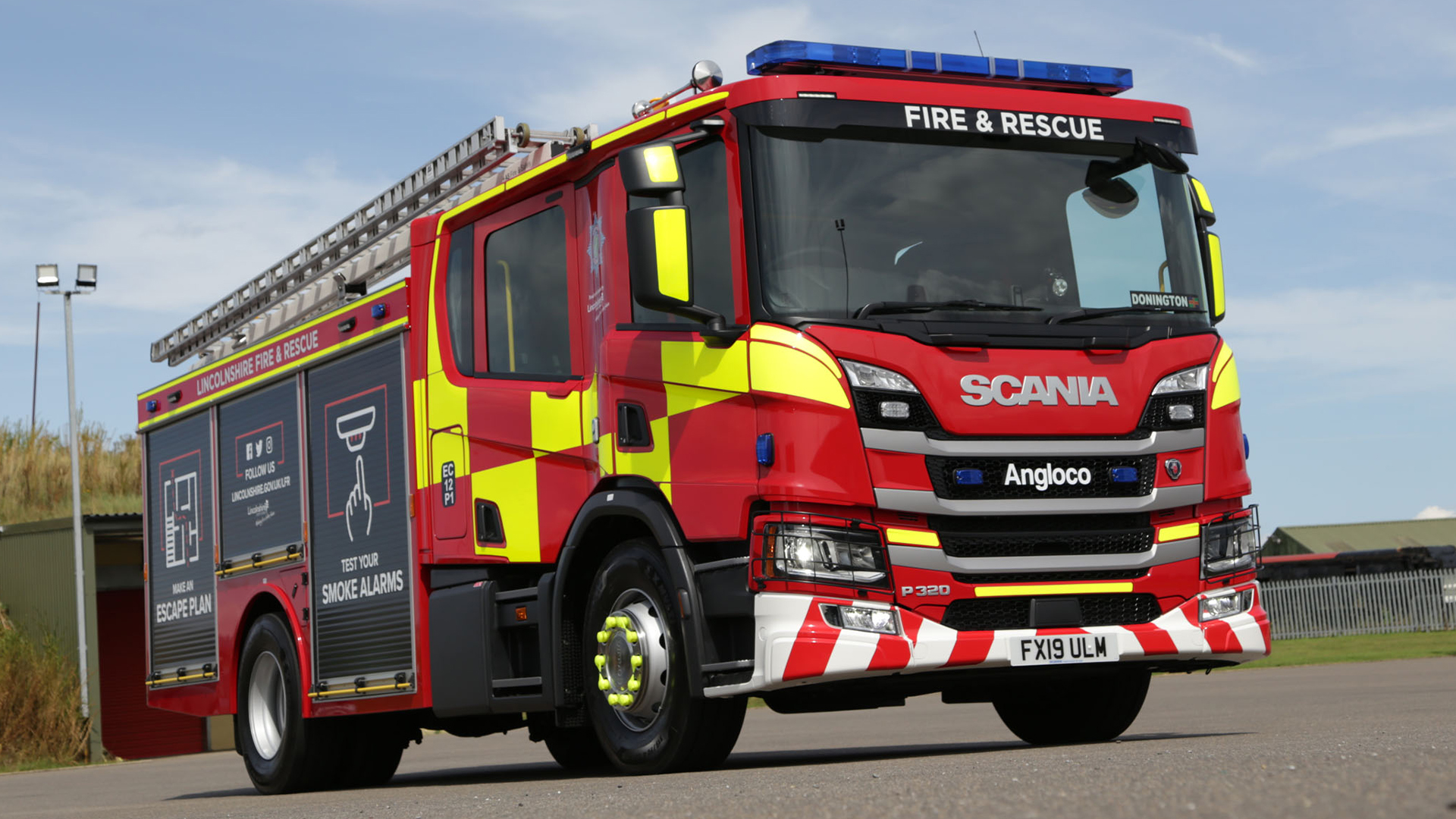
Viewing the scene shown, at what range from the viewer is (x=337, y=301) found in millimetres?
11680

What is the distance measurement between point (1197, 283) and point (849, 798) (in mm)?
4208

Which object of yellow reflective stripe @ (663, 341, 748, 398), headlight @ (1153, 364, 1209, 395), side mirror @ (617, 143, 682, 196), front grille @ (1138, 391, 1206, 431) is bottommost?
front grille @ (1138, 391, 1206, 431)

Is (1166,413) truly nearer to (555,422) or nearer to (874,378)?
(874,378)

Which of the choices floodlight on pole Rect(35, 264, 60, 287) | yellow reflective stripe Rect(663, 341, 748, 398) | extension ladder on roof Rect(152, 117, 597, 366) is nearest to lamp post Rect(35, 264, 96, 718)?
floodlight on pole Rect(35, 264, 60, 287)

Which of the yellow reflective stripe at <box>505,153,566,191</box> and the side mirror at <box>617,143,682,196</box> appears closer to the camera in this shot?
the side mirror at <box>617,143,682,196</box>

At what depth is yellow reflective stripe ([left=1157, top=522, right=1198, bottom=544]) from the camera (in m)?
8.17

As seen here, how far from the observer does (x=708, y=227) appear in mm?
8078

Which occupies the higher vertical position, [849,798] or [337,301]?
[337,301]

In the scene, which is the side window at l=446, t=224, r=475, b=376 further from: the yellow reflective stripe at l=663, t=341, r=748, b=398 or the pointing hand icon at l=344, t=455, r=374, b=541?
the yellow reflective stripe at l=663, t=341, r=748, b=398

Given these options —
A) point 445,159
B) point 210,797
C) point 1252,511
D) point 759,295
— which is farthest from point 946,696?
point 210,797

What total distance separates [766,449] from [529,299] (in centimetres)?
222

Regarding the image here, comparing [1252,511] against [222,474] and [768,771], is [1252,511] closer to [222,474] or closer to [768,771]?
[768,771]

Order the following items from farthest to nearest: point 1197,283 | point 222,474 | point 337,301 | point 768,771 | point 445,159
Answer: point 222,474, point 337,301, point 445,159, point 1197,283, point 768,771

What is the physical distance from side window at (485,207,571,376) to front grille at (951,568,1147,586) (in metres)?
2.39
